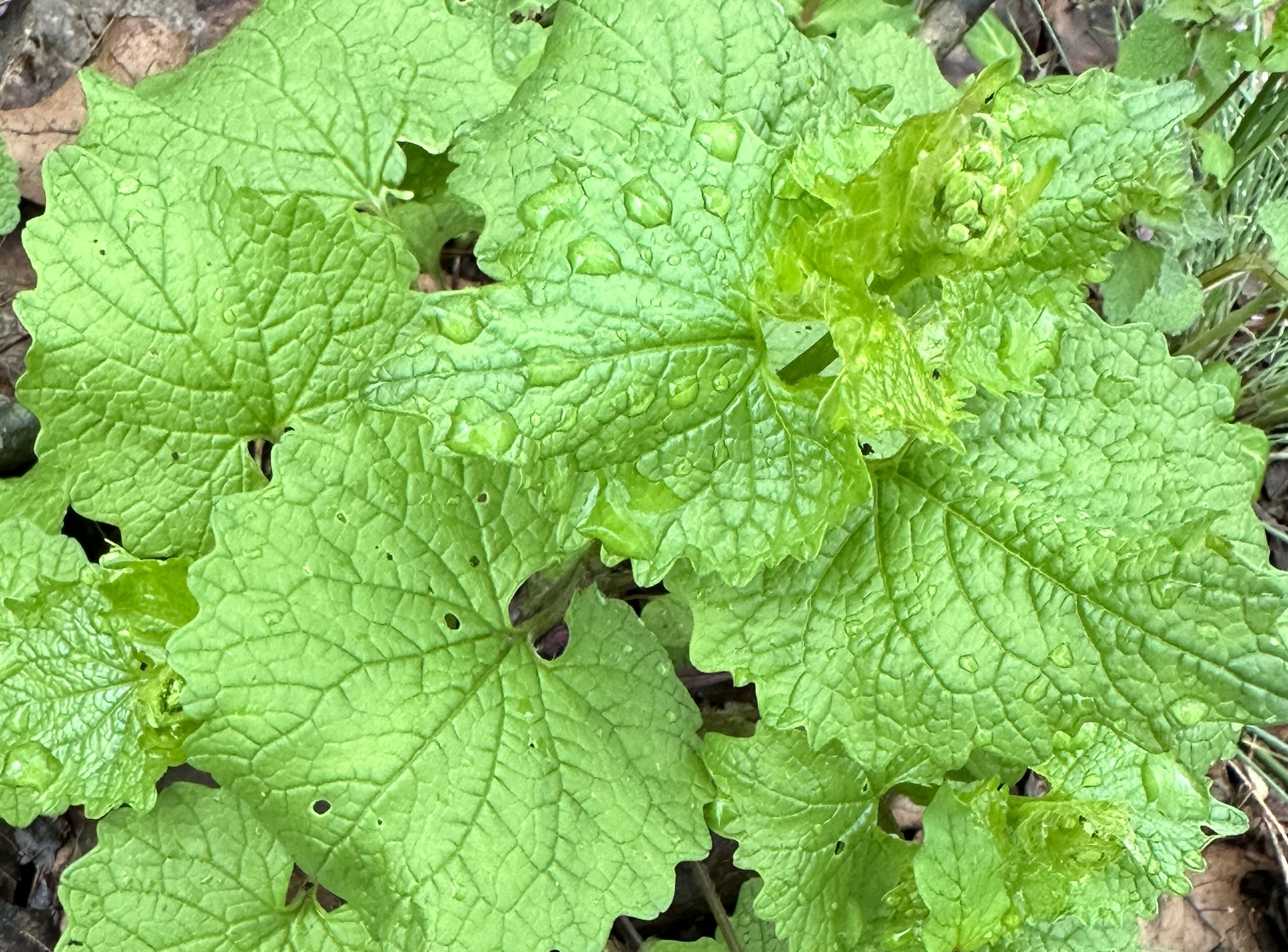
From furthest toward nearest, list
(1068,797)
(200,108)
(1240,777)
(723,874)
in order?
(1240,777) → (723,874) → (200,108) → (1068,797)

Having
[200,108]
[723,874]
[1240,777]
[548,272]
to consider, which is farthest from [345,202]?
[1240,777]

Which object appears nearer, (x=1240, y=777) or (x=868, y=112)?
(x=868, y=112)

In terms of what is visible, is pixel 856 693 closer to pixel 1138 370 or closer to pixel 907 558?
pixel 907 558

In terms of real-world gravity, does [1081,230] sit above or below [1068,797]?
above

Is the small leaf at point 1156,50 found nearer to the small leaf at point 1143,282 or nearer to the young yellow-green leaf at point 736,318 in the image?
the small leaf at point 1143,282

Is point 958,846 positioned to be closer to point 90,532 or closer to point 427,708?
point 427,708

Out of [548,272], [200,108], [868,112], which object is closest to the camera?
[548,272]

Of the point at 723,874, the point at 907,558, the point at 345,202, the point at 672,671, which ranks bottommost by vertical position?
the point at 723,874
